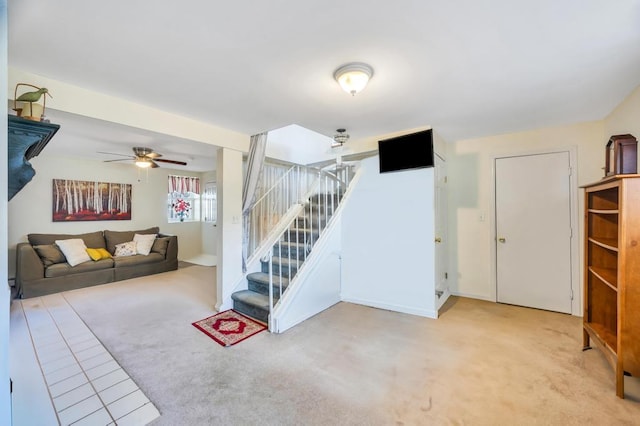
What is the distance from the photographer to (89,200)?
212 inches

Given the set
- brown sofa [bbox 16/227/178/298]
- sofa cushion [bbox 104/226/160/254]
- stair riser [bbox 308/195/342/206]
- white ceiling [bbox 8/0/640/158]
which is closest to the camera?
white ceiling [bbox 8/0/640/158]

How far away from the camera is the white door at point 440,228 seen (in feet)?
11.2

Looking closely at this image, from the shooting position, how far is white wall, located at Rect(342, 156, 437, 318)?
3.30 meters

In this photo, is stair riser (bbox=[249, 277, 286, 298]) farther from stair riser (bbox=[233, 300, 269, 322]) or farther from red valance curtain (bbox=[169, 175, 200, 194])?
red valance curtain (bbox=[169, 175, 200, 194])

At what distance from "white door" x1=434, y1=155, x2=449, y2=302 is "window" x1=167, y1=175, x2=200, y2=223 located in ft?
20.0

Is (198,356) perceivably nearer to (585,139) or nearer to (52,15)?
(52,15)

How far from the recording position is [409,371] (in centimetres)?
215

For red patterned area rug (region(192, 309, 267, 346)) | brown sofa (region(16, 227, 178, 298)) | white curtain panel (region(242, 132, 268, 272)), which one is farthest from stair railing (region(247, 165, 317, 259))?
brown sofa (region(16, 227, 178, 298))

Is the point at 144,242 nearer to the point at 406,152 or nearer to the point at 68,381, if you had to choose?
the point at 68,381

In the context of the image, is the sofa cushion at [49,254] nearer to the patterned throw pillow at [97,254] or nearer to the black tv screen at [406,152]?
the patterned throw pillow at [97,254]

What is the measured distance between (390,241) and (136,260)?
15.6 ft

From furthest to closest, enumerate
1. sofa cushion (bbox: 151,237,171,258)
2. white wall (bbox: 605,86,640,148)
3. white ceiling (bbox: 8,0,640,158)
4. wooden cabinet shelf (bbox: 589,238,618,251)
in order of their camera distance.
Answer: sofa cushion (bbox: 151,237,171,258)
white wall (bbox: 605,86,640,148)
wooden cabinet shelf (bbox: 589,238,618,251)
white ceiling (bbox: 8,0,640,158)

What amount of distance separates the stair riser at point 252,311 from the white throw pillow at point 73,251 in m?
3.17

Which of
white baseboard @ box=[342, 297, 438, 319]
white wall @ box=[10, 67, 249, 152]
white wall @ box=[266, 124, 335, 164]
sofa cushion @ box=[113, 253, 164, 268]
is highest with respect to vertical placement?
white wall @ box=[266, 124, 335, 164]
